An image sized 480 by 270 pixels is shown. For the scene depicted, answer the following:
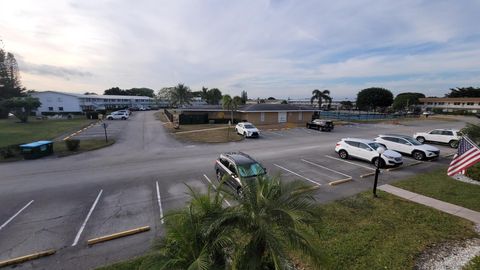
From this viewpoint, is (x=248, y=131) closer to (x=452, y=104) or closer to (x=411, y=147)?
(x=411, y=147)

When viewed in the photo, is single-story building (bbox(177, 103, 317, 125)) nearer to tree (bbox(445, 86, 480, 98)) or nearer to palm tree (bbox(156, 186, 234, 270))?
palm tree (bbox(156, 186, 234, 270))

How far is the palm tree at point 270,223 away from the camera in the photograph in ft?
13.0

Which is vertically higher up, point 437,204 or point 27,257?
point 437,204

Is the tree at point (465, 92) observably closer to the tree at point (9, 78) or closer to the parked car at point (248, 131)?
the parked car at point (248, 131)

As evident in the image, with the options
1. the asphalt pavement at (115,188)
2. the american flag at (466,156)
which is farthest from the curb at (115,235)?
the american flag at (466,156)

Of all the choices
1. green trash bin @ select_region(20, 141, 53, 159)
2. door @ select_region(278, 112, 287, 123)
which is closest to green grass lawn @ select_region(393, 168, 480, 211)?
green trash bin @ select_region(20, 141, 53, 159)

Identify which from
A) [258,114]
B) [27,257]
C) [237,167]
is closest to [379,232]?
[237,167]

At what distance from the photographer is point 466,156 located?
11.3 meters

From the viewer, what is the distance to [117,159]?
56.7ft

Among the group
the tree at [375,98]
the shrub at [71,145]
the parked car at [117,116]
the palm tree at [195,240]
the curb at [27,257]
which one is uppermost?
the tree at [375,98]

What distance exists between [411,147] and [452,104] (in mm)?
92597

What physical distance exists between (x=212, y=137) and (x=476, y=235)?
72.6ft

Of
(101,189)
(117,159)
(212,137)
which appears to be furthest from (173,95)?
(101,189)

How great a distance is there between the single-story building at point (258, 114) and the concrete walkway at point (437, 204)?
89.6 ft
